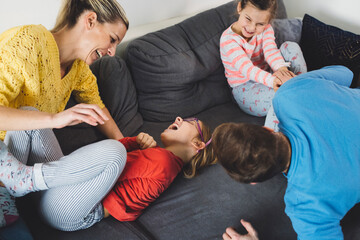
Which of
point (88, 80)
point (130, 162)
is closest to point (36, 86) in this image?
point (88, 80)

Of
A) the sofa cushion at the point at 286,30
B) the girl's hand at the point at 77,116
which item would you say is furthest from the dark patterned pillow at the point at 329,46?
the girl's hand at the point at 77,116

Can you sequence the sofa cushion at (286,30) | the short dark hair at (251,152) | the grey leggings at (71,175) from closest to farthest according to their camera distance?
the short dark hair at (251,152) < the grey leggings at (71,175) < the sofa cushion at (286,30)

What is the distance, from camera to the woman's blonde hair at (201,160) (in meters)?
1.54

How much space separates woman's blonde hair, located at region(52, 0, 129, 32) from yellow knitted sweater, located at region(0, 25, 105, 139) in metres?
0.11

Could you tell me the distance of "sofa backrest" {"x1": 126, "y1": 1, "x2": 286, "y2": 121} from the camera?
177 centimetres

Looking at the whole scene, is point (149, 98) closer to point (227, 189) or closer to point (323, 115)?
point (227, 189)

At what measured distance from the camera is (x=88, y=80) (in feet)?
5.05

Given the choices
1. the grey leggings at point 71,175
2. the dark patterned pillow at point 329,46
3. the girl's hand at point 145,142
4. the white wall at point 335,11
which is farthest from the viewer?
the white wall at point 335,11

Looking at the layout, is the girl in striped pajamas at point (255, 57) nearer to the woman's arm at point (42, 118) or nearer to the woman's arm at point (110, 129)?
the woman's arm at point (110, 129)

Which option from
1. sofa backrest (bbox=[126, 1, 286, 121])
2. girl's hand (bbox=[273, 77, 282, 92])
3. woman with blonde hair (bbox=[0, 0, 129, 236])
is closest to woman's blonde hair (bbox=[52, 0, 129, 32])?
woman with blonde hair (bbox=[0, 0, 129, 236])

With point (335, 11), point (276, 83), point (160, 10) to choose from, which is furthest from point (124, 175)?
point (335, 11)

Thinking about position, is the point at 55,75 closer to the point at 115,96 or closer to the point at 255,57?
the point at 115,96

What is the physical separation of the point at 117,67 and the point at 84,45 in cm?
41

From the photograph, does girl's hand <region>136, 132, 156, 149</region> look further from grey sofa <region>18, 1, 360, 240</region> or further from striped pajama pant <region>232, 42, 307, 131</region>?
striped pajama pant <region>232, 42, 307, 131</region>
